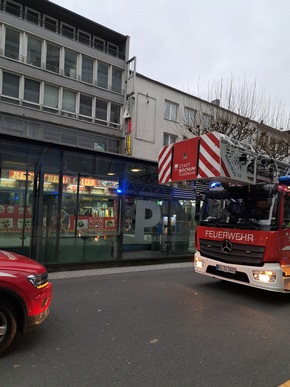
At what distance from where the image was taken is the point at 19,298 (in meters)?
3.79

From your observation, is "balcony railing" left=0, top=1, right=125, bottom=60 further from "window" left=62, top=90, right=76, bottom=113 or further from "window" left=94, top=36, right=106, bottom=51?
"window" left=62, top=90, right=76, bottom=113

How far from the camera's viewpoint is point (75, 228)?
32.2 ft

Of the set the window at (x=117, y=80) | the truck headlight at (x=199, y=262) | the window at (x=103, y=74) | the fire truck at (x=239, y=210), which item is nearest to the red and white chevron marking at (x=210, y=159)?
the fire truck at (x=239, y=210)

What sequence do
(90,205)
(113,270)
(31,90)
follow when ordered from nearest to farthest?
(113,270), (90,205), (31,90)

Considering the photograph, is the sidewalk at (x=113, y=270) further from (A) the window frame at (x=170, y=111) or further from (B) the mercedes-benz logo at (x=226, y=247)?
(A) the window frame at (x=170, y=111)

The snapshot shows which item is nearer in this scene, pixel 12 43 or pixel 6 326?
pixel 6 326

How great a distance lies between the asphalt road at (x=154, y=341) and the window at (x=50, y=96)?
17.2m

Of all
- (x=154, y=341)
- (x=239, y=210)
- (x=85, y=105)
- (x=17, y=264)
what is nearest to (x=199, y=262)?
(x=239, y=210)

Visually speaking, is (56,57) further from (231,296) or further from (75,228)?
(231,296)

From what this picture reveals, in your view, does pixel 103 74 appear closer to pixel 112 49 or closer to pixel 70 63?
pixel 70 63

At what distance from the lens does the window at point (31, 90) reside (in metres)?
21.0

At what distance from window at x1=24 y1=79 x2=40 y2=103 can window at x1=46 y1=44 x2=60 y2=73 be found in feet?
Answer: 4.95

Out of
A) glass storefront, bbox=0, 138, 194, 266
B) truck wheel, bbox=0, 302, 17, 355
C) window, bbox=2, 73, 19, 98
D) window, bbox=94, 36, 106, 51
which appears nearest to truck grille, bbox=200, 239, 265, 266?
glass storefront, bbox=0, 138, 194, 266

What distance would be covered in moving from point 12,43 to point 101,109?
279 inches
